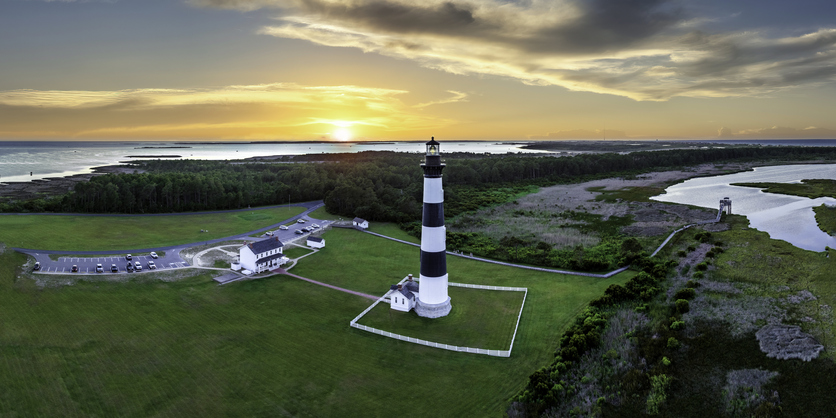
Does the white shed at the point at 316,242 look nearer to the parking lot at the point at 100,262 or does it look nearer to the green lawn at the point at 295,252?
the green lawn at the point at 295,252

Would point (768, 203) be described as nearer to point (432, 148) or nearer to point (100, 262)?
point (432, 148)

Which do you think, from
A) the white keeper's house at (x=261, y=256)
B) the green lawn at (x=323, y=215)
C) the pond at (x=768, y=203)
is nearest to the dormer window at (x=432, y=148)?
the white keeper's house at (x=261, y=256)

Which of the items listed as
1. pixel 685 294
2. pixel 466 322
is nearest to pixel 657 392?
pixel 685 294

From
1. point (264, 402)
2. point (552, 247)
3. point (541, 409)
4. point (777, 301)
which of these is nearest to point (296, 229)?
point (552, 247)

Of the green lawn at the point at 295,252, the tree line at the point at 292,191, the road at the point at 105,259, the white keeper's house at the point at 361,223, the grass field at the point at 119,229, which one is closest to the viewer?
the road at the point at 105,259

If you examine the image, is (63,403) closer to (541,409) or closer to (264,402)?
(264,402)
